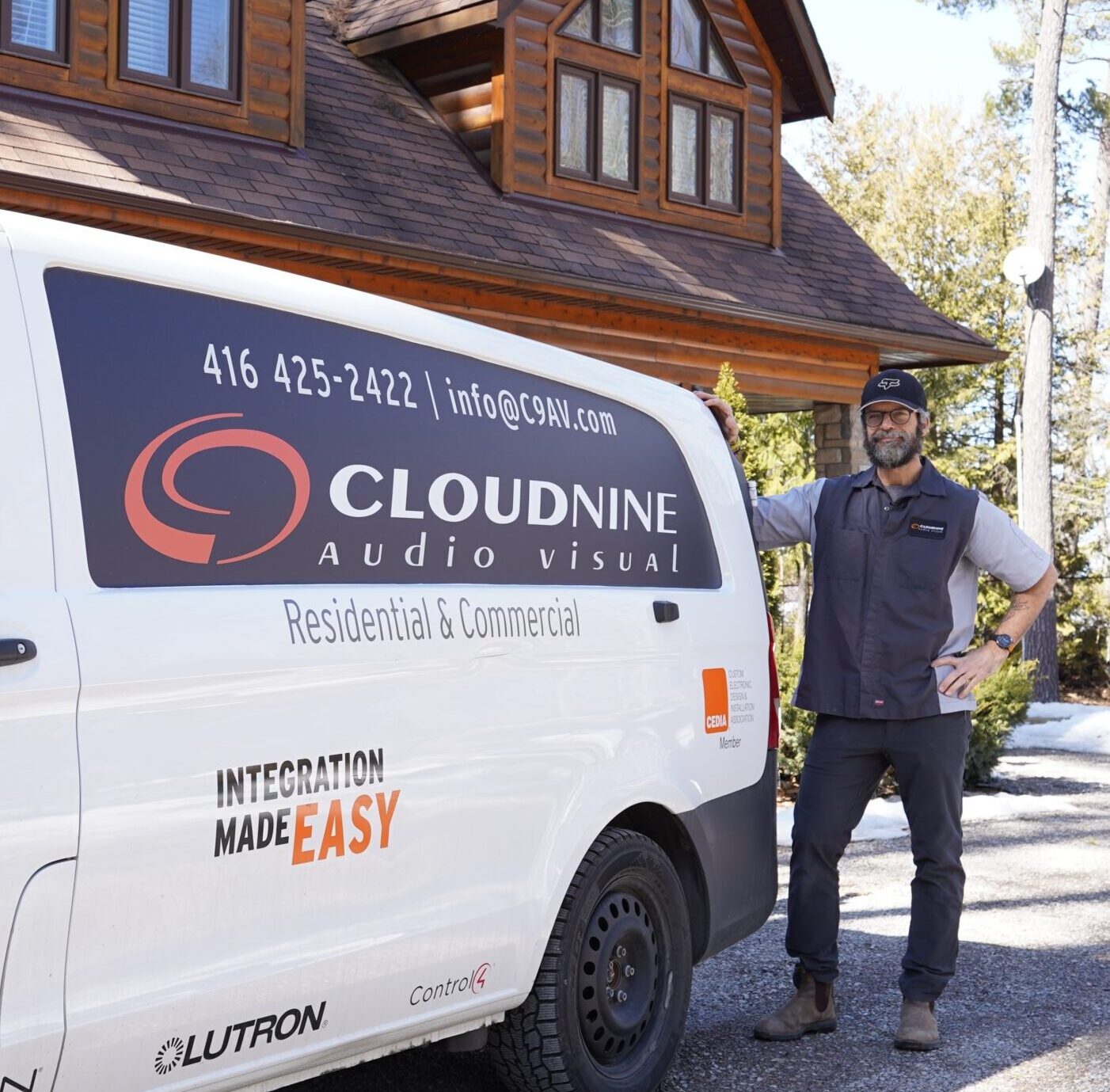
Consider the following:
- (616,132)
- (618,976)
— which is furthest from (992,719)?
(618,976)

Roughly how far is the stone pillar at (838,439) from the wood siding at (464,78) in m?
4.33

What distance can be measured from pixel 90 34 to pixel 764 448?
1773 centimetres

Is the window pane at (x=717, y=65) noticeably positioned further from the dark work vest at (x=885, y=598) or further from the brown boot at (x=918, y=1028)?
the brown boot at (x=918, y=1028)

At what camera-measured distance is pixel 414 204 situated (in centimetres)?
1142

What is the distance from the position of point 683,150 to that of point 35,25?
6.06 metres

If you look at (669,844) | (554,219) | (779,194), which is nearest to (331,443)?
(669,844)

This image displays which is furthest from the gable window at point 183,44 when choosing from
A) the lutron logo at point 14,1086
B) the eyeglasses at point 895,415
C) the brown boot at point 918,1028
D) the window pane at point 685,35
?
the lutron logo at point 14,1086

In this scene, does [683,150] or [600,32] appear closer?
[600,32]

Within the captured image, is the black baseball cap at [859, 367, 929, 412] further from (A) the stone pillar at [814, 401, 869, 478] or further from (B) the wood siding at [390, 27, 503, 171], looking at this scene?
(A) the stone pillar at [814, 401, 869, 478]

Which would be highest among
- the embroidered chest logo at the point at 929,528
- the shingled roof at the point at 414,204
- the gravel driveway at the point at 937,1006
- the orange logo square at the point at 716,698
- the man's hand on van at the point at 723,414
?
the shingled roof at the point at 414,204

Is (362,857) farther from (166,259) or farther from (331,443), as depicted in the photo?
(166,259)

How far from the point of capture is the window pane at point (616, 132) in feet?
43.6

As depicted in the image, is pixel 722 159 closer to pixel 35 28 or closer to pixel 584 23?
pixel 584 23

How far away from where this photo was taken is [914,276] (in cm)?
2911
